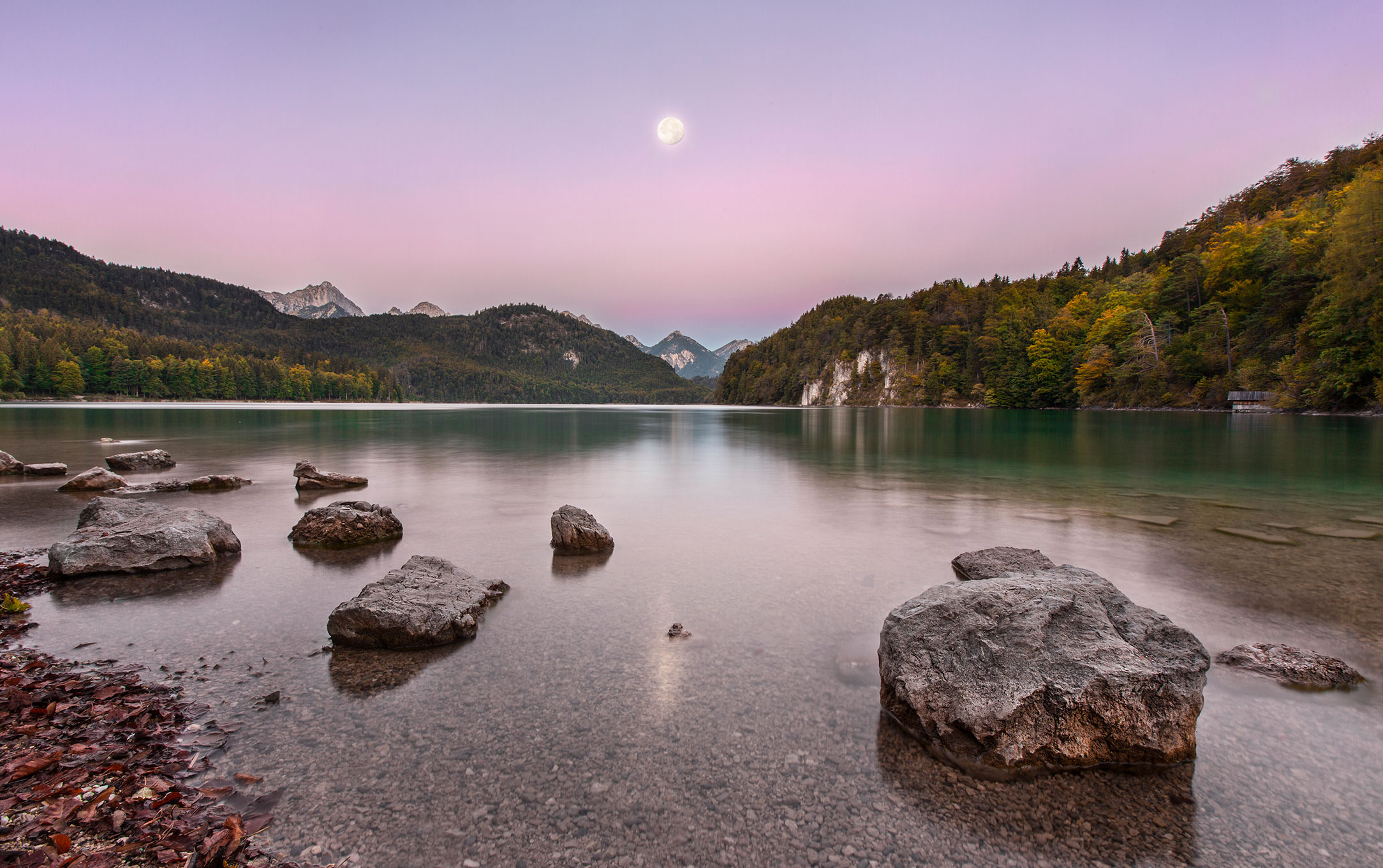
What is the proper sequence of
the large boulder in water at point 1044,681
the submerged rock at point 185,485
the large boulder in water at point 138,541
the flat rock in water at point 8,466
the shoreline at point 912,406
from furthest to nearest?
1. the shoreline at point 912,406
2. the flat rock in water at point 8,466
3. the submerged rock at point 185,485
4. the large boulder in water at point 138,541
5. the large boulder in water at point 1044,681

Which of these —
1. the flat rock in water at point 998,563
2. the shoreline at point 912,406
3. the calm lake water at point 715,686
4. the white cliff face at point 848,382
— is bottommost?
the calm lake water at point 715,686

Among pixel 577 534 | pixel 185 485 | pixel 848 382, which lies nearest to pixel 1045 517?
pixel 577 534

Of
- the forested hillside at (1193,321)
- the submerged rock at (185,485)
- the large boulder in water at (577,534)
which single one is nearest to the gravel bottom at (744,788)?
the large boulder in water at (577,534)

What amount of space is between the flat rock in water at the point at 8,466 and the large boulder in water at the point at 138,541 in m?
13.0

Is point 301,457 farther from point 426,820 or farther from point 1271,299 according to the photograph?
point 1271,299

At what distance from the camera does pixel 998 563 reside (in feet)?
27.5

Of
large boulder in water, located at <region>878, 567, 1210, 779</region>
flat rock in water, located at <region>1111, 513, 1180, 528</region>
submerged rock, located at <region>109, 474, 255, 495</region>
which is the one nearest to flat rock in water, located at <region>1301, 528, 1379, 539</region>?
flat rock in water, located at <region>1111, 513, 1180, 528</region>

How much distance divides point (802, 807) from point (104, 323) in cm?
28363

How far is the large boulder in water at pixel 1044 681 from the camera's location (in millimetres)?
4051

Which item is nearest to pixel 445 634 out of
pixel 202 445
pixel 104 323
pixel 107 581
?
pixel 107 581

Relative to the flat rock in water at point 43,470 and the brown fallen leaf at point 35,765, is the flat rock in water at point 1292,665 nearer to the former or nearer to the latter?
the brown fallen leaf at point 35,765

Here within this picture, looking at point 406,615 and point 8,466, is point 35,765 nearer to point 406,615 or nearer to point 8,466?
point 406,615

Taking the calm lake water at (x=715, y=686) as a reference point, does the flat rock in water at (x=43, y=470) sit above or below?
above

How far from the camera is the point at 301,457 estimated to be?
993 inches
